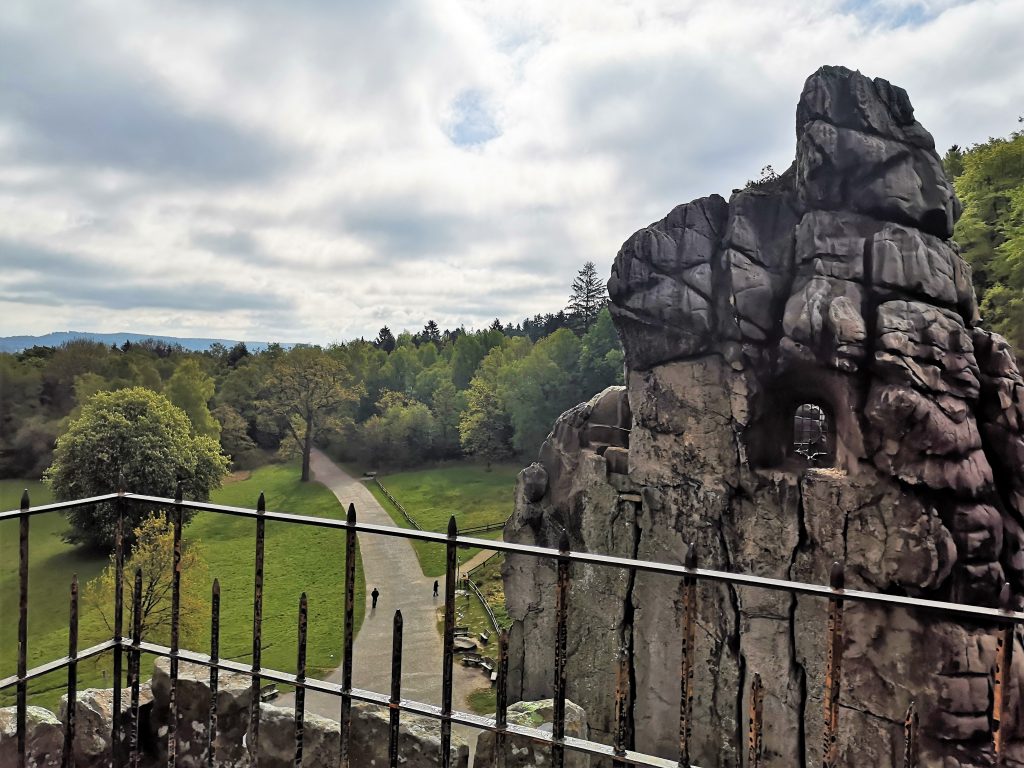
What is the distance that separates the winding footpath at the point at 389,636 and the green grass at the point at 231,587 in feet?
2.56

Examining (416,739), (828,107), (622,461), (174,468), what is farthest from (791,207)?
(174,468)

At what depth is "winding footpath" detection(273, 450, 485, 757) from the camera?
57.4ft

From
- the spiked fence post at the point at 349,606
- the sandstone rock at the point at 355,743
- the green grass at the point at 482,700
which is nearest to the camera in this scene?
the spiked fence post at the point at 349,606

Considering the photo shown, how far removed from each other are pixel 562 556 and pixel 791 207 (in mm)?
14199

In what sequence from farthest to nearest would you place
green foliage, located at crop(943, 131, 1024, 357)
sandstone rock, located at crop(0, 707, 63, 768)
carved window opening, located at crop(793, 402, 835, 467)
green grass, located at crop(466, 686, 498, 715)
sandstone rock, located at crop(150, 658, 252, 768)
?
green foliage, located at crop(943, 131, 1024, 357)
carved window opening, located at crop(793, 402, 835, 467)
green grass, located at crop(466, 686, 498, 715)
sandstone rock, located at crop(150, 658, 252, 768)
sandstone rock, located at crop(0, 707, 63, 768)


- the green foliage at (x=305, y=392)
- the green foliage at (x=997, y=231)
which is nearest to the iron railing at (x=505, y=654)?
the green foliage at (x=997, y=231)

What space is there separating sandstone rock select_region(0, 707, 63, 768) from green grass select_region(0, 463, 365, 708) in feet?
31.0

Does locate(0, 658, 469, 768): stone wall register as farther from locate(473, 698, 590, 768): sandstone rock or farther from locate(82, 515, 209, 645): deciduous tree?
locate(82, 515, 209, 645): deciduous tree

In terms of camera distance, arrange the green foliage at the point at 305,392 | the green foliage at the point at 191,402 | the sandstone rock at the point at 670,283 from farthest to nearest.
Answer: the green foliage at the point at 305,392 < the green foliage at the point at 191,402 < the sandstone rock at the point at 670,283

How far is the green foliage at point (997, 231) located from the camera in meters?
18.3

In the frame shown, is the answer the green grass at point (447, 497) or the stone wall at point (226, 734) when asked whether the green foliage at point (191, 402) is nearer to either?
the green grass at point (447, 497)

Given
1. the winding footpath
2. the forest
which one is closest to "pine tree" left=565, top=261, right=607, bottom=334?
the forest

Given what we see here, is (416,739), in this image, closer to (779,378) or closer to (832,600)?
(832,600)

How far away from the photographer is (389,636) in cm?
2112
